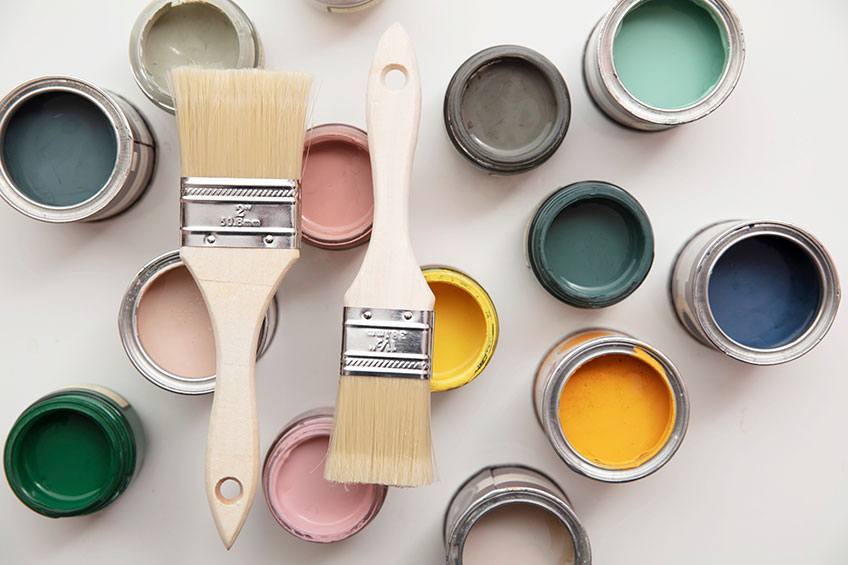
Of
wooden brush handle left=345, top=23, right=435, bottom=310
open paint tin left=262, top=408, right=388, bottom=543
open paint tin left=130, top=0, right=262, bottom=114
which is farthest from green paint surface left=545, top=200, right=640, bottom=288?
open paint tin left=130, top=0, right=262, bottom=114

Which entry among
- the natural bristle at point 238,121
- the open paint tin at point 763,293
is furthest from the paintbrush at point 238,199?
the open paint tin at point 763,293

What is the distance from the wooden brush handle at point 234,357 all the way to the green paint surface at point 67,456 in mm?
416

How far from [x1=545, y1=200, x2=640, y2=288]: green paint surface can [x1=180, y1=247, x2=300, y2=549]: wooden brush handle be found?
0.62m

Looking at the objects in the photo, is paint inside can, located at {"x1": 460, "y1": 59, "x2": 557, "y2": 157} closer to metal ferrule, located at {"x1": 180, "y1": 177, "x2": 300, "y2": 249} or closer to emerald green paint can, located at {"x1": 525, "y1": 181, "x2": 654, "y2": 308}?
emerald green paint can, located at {"x1": 525, "y1": 181, "x2": 654, "y2": 308}

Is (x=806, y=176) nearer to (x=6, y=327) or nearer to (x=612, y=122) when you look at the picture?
(x=612, y=122)

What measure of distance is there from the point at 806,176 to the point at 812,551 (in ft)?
3.18

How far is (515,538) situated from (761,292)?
0.83 metres

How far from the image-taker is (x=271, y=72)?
1084 millimetres

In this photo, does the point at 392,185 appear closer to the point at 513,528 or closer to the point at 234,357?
the point at 234,357

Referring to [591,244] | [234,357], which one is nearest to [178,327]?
[234,357]

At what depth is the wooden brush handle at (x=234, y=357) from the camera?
1.07 metres

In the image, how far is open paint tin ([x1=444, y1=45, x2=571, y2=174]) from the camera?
4.07ft

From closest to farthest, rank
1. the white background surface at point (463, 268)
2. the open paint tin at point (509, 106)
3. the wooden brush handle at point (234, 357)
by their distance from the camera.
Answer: the wooden brush handle at point (234, 357)
the open paint tin at point (509, 106)
the white background surface at point (463, 268)

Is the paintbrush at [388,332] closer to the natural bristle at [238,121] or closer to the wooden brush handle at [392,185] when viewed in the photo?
the wooden brush handle at [392,185]
